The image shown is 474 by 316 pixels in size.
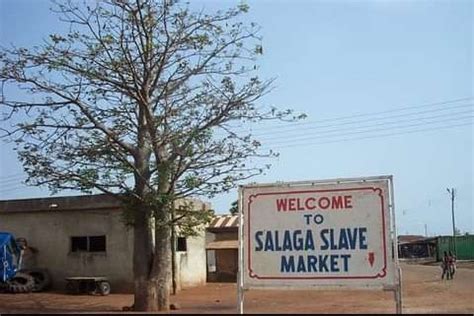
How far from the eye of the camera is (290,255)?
10977 millimetres

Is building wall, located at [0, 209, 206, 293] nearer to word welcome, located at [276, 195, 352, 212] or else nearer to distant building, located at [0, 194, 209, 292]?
distant building, located at [0, 194, 209, 292]

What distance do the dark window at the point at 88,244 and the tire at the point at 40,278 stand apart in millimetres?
1518

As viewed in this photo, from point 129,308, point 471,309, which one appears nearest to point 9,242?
point 129,308

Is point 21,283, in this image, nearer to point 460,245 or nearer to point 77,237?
point 77,237

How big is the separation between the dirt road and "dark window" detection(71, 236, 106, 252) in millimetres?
2975

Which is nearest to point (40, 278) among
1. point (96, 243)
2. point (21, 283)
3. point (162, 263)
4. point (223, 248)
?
point (21, 283)

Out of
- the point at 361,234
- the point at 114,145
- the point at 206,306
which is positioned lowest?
the point at 206,306

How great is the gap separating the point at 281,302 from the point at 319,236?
1012cm

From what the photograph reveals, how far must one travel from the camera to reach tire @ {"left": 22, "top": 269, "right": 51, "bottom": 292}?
28922 mm

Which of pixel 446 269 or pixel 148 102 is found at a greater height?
pixel 148 102

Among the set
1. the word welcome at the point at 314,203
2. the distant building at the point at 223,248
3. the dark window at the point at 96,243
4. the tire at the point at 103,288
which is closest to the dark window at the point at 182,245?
the distant building at the point at 223,248

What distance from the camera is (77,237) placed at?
3003cm

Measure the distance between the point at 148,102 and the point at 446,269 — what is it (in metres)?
21.7

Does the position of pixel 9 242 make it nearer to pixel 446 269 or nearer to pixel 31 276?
pixel 31 276
